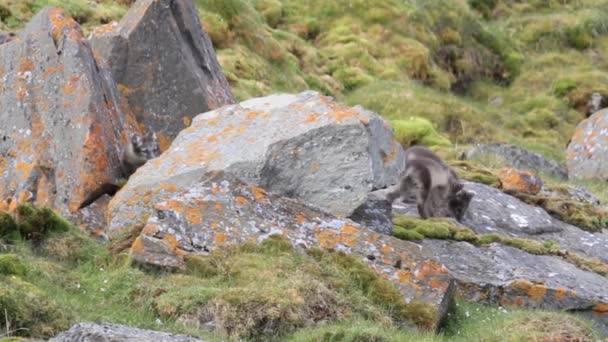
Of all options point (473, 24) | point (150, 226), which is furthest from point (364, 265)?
point (473, 24)

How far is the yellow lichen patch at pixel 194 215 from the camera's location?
12.2m

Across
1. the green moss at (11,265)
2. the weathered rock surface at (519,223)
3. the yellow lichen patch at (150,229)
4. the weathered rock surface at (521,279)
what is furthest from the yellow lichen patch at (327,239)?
the weathered rock surface at (519,223)

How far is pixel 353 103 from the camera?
31328 millimetres

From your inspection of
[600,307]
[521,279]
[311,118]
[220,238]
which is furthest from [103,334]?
[600,307]

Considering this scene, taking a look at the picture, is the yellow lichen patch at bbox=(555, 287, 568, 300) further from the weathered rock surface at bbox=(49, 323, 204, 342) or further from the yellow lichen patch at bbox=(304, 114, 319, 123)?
the weathered rock surface at bbox=(49, 323, 204, 342)

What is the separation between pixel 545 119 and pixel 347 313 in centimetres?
2744

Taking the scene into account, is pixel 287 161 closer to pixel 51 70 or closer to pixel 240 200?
pixel 240 200

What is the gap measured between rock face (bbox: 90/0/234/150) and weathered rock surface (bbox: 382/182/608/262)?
399 centimetres

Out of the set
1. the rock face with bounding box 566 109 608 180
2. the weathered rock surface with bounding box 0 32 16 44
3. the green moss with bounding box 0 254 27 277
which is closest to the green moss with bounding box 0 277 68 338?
the green moss with bounding box 0 254 27 277

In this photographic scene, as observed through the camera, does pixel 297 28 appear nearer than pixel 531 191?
No

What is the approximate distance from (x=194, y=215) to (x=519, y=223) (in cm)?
801

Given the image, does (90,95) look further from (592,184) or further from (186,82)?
(592,184)

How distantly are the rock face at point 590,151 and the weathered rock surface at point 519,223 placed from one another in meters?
8.25

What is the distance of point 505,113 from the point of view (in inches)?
1475
